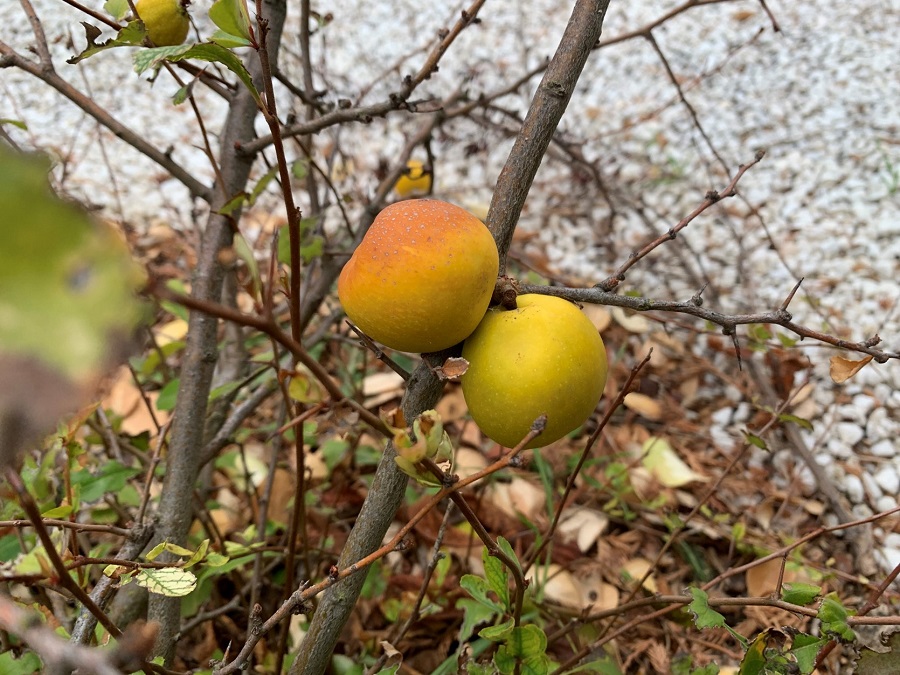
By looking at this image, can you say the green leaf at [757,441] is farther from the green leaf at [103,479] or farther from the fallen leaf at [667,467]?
the green leaf at [103,479]

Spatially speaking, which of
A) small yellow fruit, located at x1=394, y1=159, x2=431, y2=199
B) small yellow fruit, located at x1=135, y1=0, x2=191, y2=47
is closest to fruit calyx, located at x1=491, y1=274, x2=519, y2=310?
small yellow fruit, located at x1=135, y1=0, x2=191, y2=47

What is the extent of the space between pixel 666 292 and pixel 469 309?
1678mm

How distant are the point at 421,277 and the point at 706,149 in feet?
8.61

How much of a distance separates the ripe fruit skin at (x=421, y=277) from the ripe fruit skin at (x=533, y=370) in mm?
43

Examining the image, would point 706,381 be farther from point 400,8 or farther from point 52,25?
point 52,25

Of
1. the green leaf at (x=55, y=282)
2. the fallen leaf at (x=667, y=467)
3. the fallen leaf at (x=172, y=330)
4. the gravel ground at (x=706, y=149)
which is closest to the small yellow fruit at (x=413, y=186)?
the gravel ground at (x=706, y=149)

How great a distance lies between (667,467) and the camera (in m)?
1.73

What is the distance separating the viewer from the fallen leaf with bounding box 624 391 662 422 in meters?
1.93

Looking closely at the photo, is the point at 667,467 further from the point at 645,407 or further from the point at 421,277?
the point at 421,277

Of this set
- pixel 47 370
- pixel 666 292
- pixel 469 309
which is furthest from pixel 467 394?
pixel 666 292

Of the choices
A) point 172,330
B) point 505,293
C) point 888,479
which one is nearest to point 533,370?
point 505,293

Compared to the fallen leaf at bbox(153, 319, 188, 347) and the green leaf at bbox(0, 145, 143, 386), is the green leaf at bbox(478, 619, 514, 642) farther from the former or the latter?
the fallen leaf at bbox(153, 319, 188, 347)

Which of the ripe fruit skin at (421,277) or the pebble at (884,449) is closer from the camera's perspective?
the ripe fruit skin at (421,277)

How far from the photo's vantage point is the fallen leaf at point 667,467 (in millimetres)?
1693
